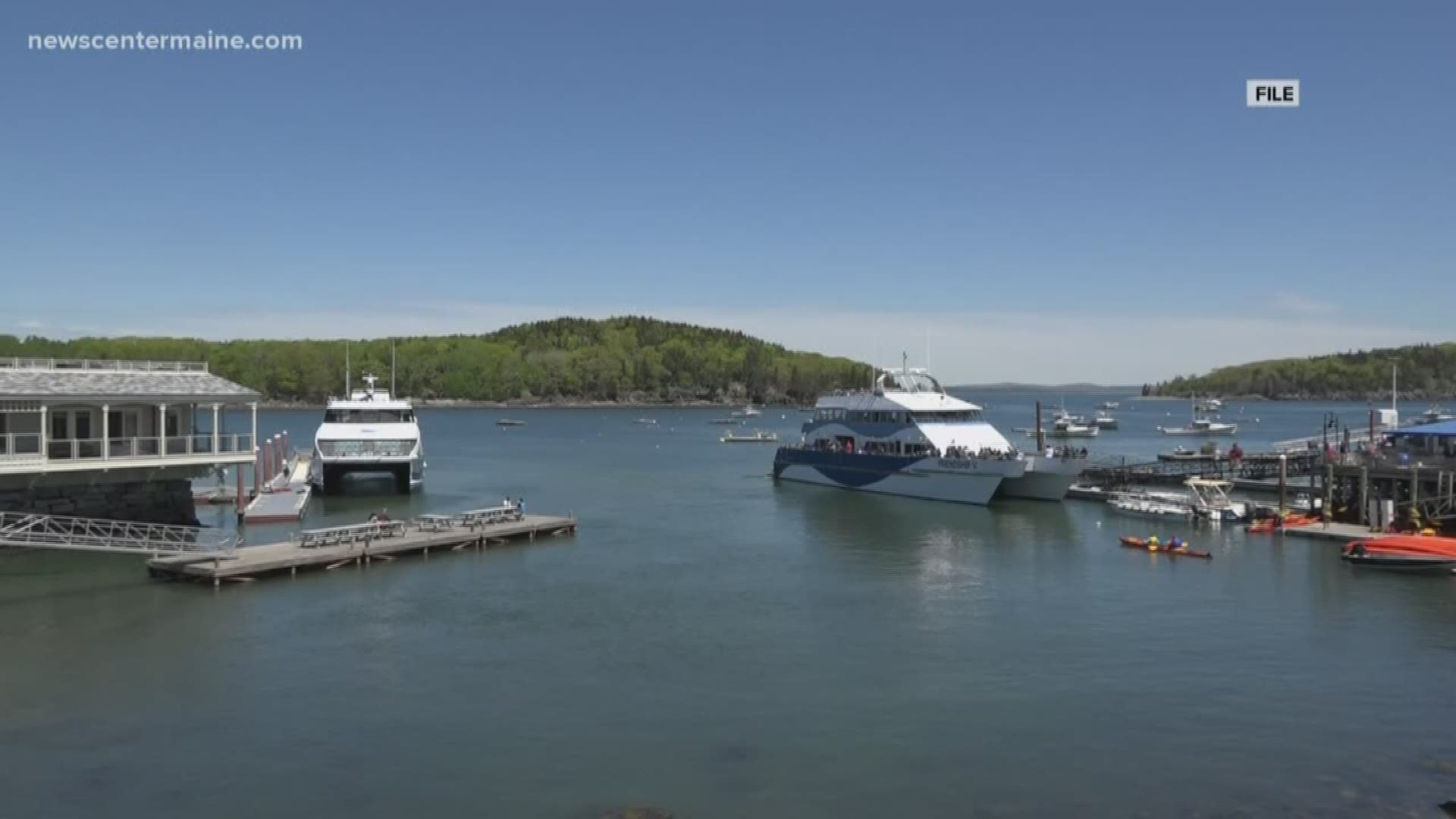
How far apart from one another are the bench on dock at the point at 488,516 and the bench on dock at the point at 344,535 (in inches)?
146

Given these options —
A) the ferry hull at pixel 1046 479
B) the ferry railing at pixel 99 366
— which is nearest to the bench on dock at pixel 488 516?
the ferry railing at pixel 99 366

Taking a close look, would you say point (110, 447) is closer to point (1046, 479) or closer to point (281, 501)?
point (281, 501)

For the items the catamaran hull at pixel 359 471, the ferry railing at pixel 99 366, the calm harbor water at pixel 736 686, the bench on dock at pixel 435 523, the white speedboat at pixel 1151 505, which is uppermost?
the ferry railing at pixel 99 366

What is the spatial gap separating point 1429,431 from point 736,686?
38.4m

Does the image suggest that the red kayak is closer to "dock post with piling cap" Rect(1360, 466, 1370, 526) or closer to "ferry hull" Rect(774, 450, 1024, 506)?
"dock post with piling cap" Rect(1360, 466, 1370, 526)

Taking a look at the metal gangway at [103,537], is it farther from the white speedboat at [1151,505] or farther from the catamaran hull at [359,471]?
the white speedboat at [1151,505]

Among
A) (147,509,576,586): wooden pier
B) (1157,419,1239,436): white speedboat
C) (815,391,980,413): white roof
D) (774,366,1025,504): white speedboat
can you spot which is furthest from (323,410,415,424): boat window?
(1157,419,1239,436): white speedboat

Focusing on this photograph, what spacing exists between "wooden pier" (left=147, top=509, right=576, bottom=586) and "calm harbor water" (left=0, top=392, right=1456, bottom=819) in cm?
94

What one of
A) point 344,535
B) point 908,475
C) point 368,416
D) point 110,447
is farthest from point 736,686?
point 368,416

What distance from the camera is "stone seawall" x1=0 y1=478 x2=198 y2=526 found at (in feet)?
120

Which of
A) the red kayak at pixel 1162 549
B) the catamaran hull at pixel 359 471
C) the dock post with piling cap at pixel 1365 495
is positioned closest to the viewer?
the red kayak at pixel 1162 549

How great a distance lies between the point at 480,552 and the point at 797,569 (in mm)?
12291

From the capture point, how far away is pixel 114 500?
129 ft

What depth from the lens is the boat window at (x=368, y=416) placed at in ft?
208
